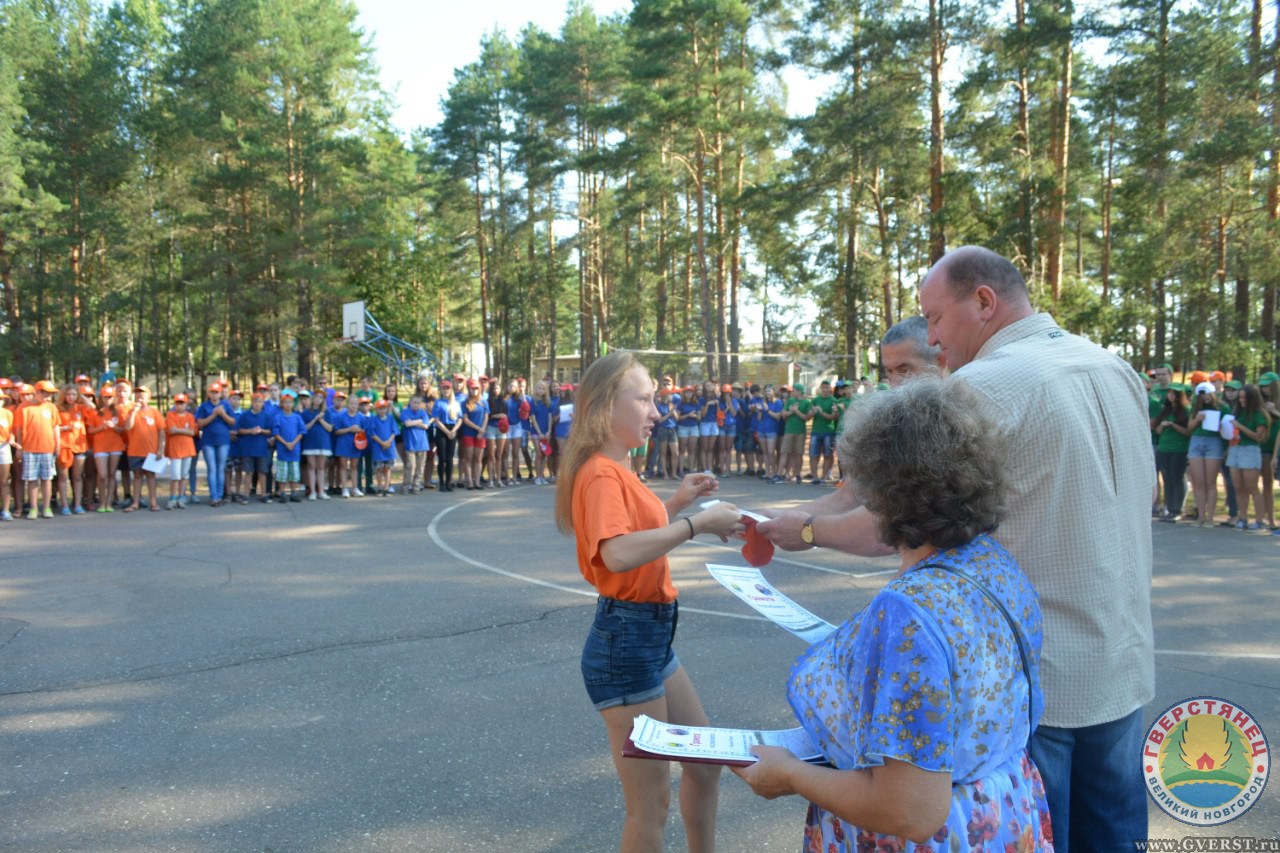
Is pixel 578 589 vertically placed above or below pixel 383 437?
below

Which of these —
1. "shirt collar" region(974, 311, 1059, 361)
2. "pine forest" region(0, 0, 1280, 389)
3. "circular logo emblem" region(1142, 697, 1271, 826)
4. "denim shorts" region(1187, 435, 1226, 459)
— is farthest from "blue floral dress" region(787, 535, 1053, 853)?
"pine forest" region(0, 0, 1280, 389)

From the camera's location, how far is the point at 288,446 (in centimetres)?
1542

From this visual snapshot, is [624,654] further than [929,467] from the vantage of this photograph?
Yes

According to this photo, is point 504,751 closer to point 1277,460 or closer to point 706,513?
point 706,513

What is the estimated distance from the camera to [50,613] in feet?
24.2

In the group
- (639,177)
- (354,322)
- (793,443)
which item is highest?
(639,177)

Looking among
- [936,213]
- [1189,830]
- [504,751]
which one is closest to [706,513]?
[504,751]

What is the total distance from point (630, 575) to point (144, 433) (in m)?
14.0

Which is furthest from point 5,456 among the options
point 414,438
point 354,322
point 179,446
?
point 354,322

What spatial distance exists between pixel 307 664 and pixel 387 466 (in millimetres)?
11325

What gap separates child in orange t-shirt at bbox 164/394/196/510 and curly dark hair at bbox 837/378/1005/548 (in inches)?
585

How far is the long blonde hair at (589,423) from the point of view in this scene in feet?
9.84

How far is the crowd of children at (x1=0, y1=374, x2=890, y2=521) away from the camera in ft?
45.3

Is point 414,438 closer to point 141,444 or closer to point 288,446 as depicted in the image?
point 288,446
